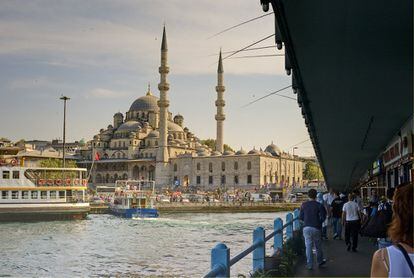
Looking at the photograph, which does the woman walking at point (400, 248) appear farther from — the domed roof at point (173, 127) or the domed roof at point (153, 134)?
the domed roof at point (173, 127)

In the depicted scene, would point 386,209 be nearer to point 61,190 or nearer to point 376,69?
point 376,69

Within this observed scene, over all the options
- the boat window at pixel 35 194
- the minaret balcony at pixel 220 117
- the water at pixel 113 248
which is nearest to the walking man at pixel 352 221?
the water at pixel 113 248

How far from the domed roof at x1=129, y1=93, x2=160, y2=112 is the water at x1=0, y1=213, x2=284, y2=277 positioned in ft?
262

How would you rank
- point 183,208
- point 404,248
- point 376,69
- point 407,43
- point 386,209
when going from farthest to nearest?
point 183,208
point 376,69
point 386,209
point 407,43
point 404,248

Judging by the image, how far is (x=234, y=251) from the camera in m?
24.1

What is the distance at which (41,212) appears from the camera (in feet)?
145

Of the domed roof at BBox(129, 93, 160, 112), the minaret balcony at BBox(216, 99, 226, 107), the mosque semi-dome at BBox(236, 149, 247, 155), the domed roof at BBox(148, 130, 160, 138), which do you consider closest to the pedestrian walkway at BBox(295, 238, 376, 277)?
the minaret balcony at BBox(216, 99, 226, 107)

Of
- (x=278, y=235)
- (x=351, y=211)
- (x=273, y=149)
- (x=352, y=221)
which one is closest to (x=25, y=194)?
(x=351, y=211)

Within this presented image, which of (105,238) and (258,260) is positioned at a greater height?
(258,260)

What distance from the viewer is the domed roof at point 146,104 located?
397ft

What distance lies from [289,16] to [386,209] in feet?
10.5

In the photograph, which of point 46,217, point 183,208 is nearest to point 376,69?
point 46,217

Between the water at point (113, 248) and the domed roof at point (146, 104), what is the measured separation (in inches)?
3140

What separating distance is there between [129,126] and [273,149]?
3284 centimetres
